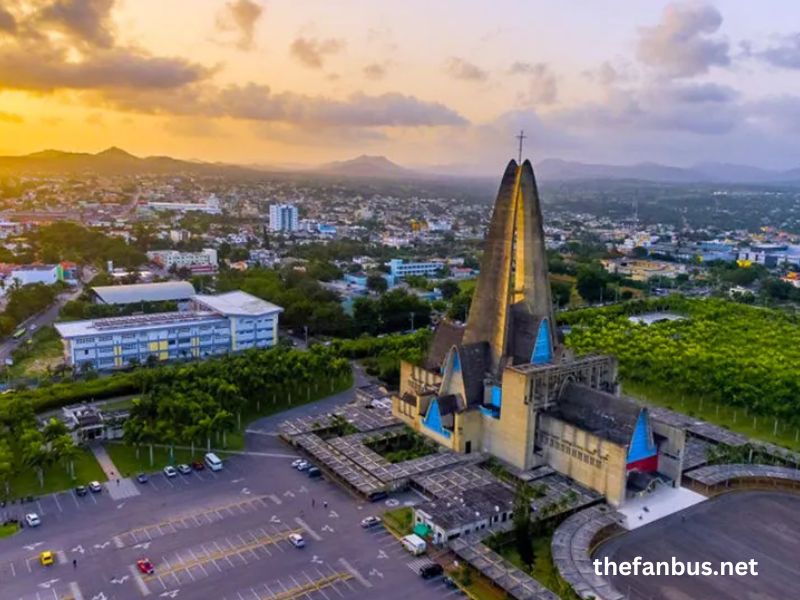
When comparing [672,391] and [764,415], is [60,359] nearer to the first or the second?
[672,391]

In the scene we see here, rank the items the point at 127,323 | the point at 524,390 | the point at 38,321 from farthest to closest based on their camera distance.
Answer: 1. the point at 38,321
2. the point at 127,323
3. the point at 524,390

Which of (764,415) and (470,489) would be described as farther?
(764,415)

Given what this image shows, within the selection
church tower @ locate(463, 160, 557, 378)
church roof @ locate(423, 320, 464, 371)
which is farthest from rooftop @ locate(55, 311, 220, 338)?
church tower @ locate(463, 160, 557, 378)

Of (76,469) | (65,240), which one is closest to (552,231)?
(65,240)

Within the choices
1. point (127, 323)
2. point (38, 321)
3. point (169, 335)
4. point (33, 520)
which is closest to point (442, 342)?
point (33, 520)

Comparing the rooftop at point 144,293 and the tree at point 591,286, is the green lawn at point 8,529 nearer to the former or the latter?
the rooftop at point 144,293

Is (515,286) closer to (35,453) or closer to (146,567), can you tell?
(146,567)
